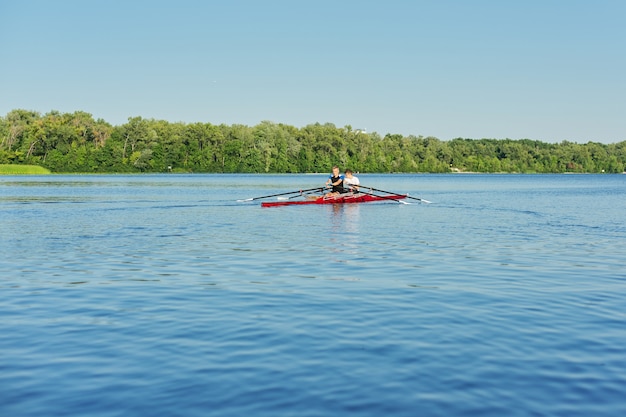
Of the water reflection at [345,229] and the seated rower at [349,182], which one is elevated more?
the seated rower at [349,182]

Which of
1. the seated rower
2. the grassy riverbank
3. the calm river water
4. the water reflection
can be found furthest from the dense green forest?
the calm river water

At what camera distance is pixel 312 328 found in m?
9.93

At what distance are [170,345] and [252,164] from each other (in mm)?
142832

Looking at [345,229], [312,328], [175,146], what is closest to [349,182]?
[345,229]

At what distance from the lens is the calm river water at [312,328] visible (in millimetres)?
7017

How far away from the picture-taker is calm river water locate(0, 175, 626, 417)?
7.02 m

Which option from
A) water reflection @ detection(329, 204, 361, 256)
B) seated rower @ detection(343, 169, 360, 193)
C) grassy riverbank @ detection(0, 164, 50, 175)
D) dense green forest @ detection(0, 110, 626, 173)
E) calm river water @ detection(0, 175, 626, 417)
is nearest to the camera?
calm river water @ detection(0, 175, 626, 417)

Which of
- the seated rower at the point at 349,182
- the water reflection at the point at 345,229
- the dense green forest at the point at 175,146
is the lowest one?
the water reflection at the point at 345,229

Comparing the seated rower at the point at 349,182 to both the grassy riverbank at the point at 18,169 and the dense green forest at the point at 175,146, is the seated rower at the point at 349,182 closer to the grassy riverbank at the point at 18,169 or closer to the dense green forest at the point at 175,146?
the grassy riverbank at the point at 18,169

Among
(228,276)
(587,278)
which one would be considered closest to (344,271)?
(228,276)

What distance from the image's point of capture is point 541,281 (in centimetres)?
1427

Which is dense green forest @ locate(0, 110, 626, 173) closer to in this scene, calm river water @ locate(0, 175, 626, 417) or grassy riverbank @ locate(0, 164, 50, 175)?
grassy riverbank @ locate(0, 164, 50, 175)

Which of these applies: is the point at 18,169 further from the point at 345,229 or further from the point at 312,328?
the point at 312,328

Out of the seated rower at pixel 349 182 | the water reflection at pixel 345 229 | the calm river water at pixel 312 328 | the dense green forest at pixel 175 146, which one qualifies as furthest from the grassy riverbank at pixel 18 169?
the calm river water at pixel 312 328
